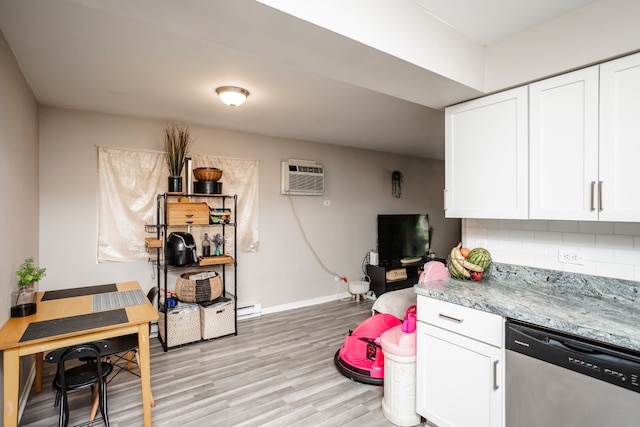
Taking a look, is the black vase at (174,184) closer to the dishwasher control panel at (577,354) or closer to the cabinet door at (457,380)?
the cabinet door at (457,380)

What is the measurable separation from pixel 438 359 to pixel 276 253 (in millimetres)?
3035

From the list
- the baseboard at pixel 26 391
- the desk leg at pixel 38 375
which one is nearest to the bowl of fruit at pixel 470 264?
the baseboard at pixel 26 391

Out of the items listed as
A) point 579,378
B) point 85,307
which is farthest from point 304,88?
point 579,378

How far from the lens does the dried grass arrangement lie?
3.62 meters

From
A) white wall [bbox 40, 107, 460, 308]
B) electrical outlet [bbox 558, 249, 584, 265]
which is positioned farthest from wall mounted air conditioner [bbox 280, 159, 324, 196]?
electrical outlet [bbox 558, 249, 584, 265]

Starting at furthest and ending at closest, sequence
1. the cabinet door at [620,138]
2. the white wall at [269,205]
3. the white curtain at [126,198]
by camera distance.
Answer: the white curtain at [126,198] < the white wall at [269,205] < the cabinet door at [620,138]

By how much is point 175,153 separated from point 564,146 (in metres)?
3.45

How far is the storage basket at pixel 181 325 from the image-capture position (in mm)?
3426

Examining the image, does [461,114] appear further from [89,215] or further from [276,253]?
[89,215]

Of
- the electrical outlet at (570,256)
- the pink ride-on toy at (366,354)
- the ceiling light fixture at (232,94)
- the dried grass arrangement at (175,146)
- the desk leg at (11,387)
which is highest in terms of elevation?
the ceiling light fixture at (232,94)

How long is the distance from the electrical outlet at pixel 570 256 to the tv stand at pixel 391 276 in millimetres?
3226

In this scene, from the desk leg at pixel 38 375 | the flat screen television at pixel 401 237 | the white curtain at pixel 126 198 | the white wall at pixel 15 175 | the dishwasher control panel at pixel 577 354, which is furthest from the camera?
the flat screen television at pixel 401 237

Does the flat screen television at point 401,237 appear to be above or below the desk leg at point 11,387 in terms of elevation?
above

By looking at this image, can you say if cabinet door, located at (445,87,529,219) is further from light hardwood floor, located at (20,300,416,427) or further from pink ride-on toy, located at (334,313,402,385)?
light hardwood floor, located at (20,300,416,427)
